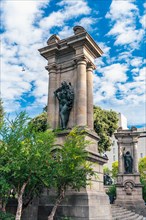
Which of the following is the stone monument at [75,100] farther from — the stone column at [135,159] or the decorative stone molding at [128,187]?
the stone column at [135,159]

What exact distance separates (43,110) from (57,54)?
1681cm

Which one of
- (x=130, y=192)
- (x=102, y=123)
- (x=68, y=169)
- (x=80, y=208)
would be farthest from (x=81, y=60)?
(x=102, y=123)

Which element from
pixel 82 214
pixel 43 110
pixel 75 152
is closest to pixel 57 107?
pixel 75 152

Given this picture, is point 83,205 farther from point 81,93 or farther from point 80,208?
Answer: point 81,93

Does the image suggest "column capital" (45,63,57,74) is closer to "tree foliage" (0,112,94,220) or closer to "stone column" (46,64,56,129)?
"stone column" (46,64,56,129)

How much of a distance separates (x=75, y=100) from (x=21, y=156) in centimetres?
528

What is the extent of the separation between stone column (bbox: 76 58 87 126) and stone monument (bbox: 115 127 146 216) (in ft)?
42.9

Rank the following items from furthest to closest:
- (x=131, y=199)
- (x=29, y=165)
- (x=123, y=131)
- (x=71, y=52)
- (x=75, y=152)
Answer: (x=123, y=131), (x=131, y=199), (x=71, y=52), (x=75, y=152), (x=29, y=165)

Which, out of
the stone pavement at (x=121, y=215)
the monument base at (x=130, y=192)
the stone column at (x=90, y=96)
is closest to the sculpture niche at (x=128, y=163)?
the monument base at (x=130, y=192)

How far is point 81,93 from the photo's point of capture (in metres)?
13.0

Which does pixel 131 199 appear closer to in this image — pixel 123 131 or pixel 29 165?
pixel 123 131

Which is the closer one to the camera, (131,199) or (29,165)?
(29,165)

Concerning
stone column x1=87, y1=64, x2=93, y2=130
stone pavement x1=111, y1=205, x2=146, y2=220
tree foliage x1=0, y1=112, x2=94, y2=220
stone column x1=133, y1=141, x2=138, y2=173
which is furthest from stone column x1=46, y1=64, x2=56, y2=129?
stone column x1=133, y1=141, x2=138, y2=173

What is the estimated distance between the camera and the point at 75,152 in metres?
9.52
